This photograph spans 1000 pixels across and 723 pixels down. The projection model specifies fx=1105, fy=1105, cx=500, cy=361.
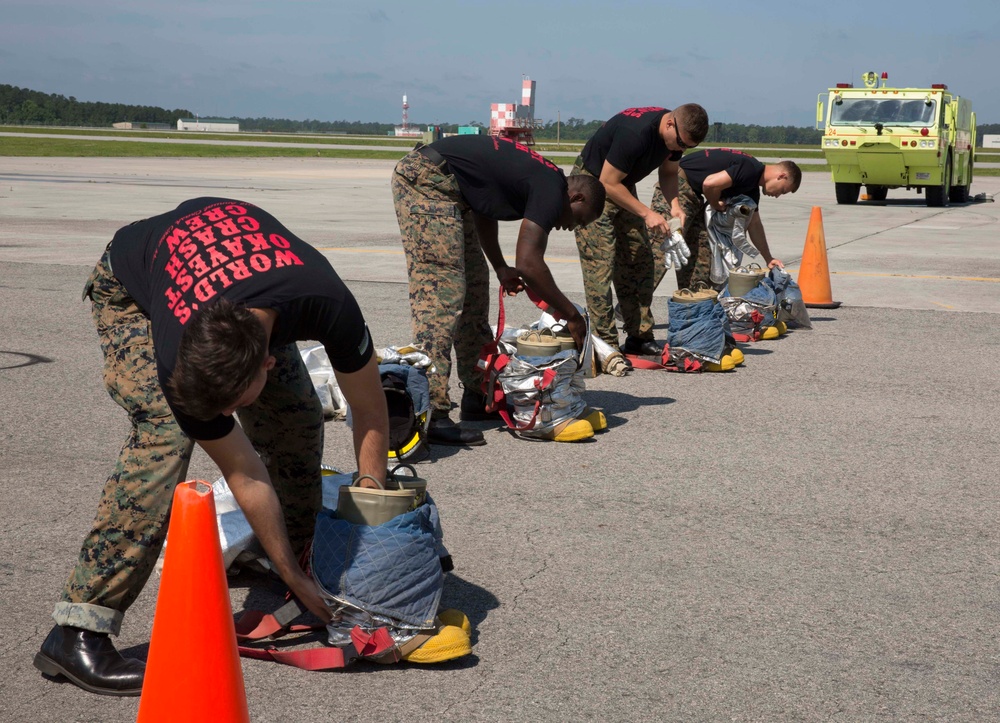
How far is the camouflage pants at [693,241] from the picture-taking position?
9188 millimetres

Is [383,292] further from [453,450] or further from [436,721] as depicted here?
[436,721]

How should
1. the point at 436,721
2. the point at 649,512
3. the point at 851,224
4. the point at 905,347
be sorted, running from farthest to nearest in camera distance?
the point at 851,224 < the point at 905,347 < the point at 649,512 < the point at 436,721

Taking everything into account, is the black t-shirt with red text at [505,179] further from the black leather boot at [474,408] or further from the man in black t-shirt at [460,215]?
the black leather boot at [474,408]

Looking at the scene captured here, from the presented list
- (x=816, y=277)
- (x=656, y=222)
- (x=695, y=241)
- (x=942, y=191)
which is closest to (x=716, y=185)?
(x=695, y=241)

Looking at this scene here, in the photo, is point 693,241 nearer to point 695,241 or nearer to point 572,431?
point 695,241

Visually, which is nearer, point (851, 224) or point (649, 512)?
point (649, 512)

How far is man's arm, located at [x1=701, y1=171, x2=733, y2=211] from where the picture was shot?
348 inches

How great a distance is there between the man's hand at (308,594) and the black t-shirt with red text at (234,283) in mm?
544

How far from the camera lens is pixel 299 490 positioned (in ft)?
12.0

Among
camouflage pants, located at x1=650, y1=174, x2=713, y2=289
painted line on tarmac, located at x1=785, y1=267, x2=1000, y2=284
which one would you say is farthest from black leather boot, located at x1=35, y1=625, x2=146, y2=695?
painted line on tarmac, located at x1=785, y1=267, x2=1000, y2=284

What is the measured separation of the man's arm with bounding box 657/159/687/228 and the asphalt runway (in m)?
1.27

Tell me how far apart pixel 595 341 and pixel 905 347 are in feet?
8.64

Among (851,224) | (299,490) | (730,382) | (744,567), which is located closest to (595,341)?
(730,382)

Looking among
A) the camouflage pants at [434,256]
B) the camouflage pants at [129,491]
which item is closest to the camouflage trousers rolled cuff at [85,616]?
the camouflage pants at [129,491]
